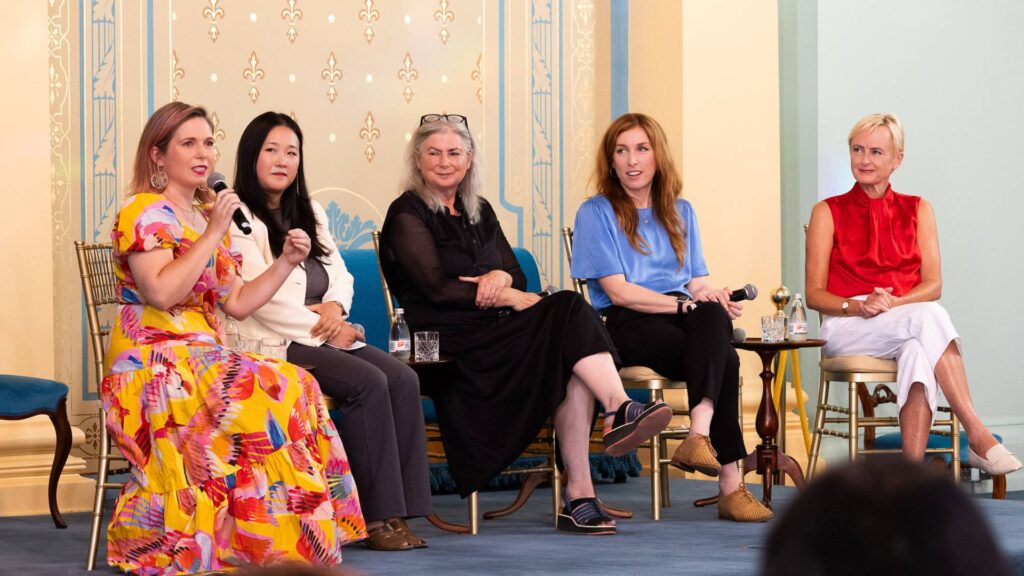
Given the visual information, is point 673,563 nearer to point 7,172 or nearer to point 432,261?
point 432,261

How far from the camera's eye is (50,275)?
4156mm

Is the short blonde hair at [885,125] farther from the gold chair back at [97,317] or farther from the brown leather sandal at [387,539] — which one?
Result: the gold chair back at [97,317]

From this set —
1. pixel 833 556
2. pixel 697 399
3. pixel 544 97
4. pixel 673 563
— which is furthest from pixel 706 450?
pixel 833 556

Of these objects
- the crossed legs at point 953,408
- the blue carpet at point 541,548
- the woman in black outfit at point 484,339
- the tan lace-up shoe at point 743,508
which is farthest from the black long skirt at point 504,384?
the crossed legs at point 953,408

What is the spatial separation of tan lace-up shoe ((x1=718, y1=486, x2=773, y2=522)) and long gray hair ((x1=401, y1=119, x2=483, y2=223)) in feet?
3.75

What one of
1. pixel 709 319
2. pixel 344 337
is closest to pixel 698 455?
pixel 709 319

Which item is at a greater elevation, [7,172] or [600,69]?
[600,69]

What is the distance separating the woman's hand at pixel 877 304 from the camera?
4.34 m

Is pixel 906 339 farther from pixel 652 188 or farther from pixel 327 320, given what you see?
pixel 327 320

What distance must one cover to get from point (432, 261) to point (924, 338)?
64.9 inches

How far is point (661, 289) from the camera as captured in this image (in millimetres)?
4145

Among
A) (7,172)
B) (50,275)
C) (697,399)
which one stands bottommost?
(697,399)

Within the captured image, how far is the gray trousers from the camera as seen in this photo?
131 inches

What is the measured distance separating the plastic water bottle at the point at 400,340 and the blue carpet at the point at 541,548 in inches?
20.5
